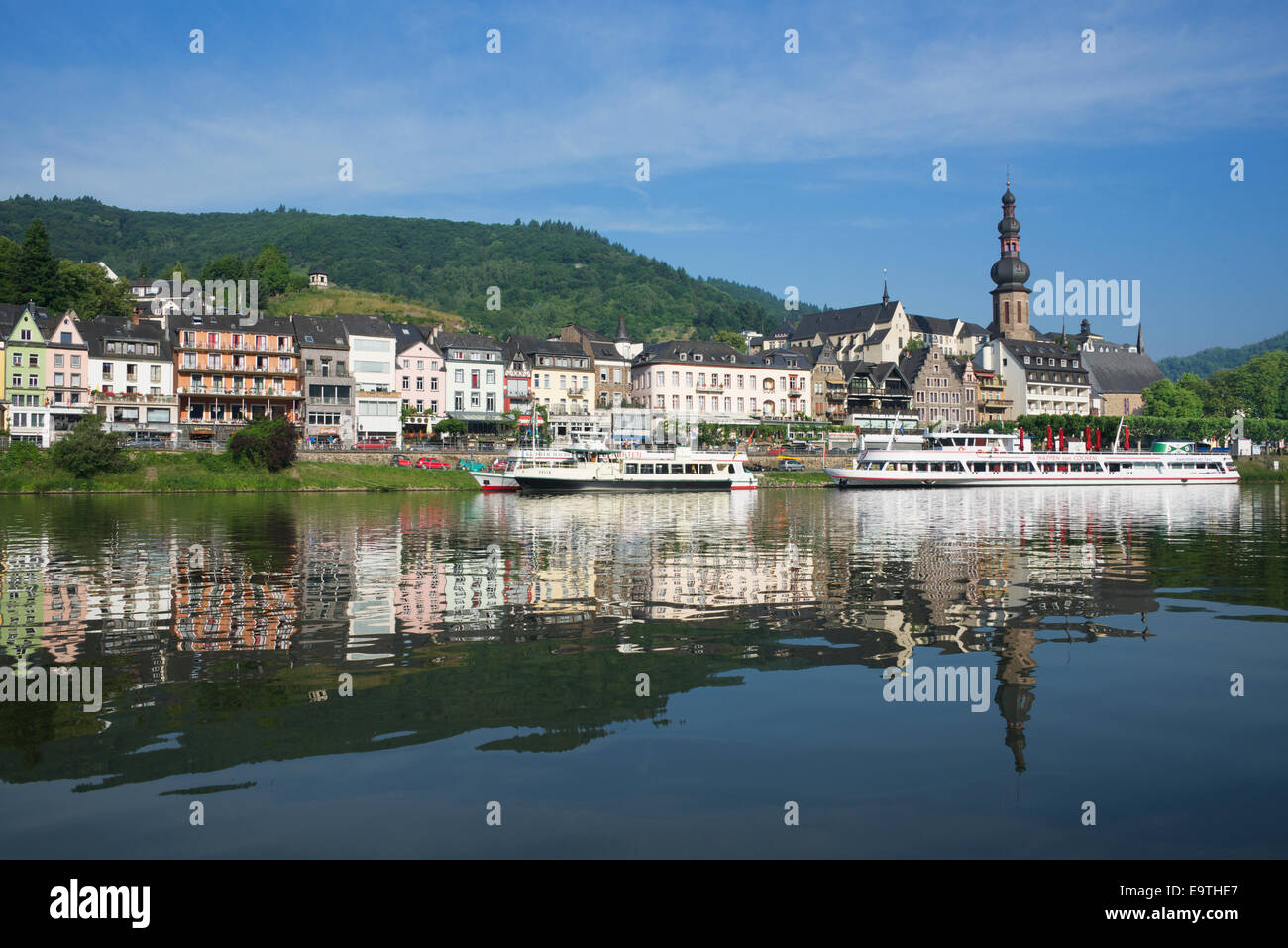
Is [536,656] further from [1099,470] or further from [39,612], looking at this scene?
[1099,470]

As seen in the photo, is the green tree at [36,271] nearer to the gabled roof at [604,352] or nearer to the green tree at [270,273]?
the green tree at [270,273]

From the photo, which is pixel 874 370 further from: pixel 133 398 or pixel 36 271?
pixel 36 271

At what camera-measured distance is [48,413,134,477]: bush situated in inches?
3034

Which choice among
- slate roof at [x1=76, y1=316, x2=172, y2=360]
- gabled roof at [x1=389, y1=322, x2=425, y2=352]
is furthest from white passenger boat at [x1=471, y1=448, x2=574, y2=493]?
slate roof at [x1=76, y1=316, x2=172, y2=360]

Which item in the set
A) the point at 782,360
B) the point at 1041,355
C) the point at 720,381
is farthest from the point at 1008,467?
the point at 1041,355

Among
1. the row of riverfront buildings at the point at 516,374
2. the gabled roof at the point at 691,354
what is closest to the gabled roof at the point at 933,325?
the row of riverfront buildings at the point at 516,374

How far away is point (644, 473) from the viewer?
291 feet

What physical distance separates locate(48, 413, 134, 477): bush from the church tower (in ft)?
453

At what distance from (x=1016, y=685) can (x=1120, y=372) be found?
178 metres

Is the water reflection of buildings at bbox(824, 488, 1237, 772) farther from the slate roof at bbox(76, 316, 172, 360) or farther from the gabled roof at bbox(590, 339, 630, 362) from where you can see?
the gabled roof at bbox(590, 339, 630, 362)
